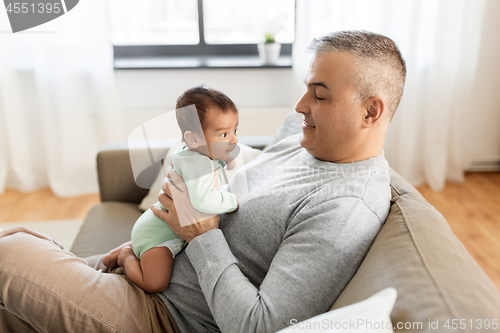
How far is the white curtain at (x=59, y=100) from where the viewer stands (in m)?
2.31

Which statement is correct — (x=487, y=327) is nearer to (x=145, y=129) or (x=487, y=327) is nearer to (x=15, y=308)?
(x=145, y=129)

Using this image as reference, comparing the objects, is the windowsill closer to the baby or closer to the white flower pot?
the white flower pot

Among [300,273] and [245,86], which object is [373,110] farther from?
[245,86]

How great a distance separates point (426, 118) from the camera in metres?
2.57

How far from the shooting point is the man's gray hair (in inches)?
36.9

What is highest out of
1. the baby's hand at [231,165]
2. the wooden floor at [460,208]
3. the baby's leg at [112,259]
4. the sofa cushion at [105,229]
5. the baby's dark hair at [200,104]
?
the baby's dark hair at [200,104]

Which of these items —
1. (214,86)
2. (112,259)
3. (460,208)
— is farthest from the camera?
(214,86)

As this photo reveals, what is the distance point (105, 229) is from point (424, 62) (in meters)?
2.19

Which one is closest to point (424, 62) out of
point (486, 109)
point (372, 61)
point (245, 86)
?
point (486, 109)

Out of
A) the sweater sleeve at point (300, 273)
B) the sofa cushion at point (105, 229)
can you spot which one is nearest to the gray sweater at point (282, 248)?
the sweater sleeve at point (300, 273)

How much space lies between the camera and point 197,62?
2.59 metres

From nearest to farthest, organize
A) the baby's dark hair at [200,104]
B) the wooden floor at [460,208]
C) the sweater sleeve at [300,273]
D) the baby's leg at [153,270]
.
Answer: the sweater sleeve at [300,273], the baby's dark hair at [200,104], the baby's leg at [153,270], the wooden floor at [460,208]

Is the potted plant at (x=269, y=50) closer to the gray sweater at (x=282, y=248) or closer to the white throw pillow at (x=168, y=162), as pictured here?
the white throw pillow at (x=168, y=162)

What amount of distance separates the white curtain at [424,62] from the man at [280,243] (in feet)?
4.72
